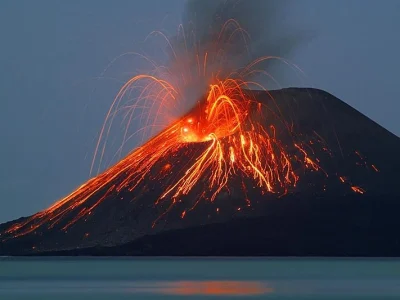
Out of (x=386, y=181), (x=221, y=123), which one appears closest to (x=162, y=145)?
(x=221, y=123)

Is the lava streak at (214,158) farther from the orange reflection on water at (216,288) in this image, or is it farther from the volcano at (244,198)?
the orange reflection on water at (216,288)

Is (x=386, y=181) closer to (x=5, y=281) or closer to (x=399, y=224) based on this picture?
(x=399, y=224)

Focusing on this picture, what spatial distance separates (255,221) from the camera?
123m

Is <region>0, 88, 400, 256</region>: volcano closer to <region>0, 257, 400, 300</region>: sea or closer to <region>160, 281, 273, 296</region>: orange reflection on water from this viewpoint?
<region>0, 257, 400, 300</region>: sea

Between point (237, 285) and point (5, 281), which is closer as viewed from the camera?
point (237, 285)

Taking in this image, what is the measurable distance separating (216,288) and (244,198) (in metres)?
51.2

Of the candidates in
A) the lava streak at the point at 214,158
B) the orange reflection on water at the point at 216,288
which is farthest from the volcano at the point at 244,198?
the orange reflection on water at the point at 216,288

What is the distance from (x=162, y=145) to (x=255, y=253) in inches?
713

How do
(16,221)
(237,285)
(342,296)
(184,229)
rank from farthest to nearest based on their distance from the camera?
(16,221)
(184,229)
(237,285)
(342,296)

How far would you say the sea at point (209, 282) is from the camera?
68.2 metres

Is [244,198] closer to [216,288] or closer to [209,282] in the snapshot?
[209,282]

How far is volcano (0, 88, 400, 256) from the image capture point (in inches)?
4857

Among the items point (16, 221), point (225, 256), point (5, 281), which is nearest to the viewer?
point (5, 281)

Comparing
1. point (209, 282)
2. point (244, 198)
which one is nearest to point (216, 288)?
point (209, 282)
